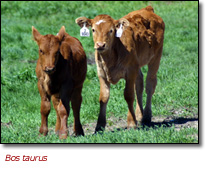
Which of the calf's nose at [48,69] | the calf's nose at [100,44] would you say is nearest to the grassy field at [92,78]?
the calf's nose at [48,69]

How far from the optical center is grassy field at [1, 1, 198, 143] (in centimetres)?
808

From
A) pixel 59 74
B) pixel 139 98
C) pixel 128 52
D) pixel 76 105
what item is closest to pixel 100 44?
pixel 59 74

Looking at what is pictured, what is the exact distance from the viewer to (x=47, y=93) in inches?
329

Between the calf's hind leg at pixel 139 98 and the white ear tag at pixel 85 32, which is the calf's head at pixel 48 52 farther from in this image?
the calf's hind leg at pixel 139 98

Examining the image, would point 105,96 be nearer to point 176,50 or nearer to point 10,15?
point 176,50

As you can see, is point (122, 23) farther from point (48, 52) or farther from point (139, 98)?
point (139, 98)

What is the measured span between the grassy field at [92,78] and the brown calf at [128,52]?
0.41 meters

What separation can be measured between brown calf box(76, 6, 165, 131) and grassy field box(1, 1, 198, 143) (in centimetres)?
41

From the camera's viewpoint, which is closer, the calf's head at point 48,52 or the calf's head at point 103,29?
the calf's head at point 48,52

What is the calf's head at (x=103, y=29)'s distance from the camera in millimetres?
8180

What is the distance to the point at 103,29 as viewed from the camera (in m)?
8.30

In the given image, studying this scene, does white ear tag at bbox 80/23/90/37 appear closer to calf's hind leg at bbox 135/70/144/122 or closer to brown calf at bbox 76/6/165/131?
brown calf at bbox 76/6/165/131

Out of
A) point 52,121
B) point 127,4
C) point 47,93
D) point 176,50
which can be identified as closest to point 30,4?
point 127,4

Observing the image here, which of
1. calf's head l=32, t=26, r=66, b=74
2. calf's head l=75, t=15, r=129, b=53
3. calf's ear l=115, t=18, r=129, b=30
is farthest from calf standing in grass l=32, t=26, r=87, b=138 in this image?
calf's ear l=115, t=18, r=129, b=30
